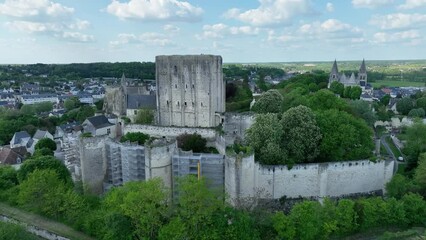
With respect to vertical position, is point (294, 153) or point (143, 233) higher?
point (294, 153)

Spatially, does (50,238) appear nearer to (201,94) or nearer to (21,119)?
(201,94)

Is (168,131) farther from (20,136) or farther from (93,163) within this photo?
(20,136)

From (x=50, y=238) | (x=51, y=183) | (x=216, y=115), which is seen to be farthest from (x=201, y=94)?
(x=50, y=238)

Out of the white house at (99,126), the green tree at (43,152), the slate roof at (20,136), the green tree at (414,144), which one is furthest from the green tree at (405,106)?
the slate roof at (20,136)

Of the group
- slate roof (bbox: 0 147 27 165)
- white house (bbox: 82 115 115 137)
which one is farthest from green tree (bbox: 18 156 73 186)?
white house (bbox: 82 115 115 137)

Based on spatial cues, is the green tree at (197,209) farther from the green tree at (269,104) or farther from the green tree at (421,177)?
the green tree at (269,104)

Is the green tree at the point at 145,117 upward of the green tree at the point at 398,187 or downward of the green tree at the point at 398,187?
upward

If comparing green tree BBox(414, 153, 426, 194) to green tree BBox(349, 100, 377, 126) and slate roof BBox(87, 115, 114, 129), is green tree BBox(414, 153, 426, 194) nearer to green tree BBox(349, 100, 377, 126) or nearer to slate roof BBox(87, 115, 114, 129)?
green tree BBox(349, 100, 377, 126)
